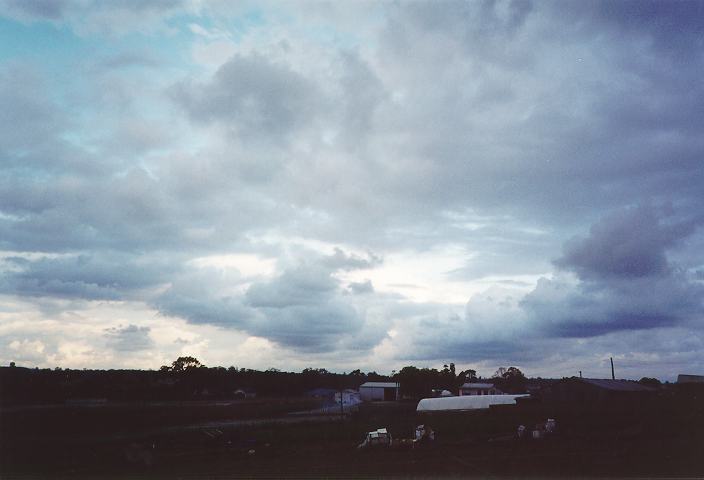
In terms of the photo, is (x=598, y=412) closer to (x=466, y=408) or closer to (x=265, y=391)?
(x=466, y=408)

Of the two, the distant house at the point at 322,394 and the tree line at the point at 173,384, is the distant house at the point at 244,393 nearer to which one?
the tree line at the point at 173,384

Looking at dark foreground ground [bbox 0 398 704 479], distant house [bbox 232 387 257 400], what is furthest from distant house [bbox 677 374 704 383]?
distant house [bbox 232 387 257 400]

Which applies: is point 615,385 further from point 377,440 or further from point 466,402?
point 377,440

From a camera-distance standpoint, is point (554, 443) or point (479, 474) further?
point (554, 443)

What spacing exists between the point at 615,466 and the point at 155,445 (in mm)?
35249

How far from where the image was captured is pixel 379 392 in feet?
432

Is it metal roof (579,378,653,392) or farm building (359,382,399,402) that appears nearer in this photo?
metal roof (579,378,653,392)

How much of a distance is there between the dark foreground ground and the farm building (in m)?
59.9

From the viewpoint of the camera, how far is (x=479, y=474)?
3077cm

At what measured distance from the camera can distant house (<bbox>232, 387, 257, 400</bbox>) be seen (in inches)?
5166

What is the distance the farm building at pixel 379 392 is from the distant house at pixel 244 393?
1070 inches

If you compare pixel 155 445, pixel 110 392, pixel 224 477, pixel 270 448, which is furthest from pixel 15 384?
pixel 224 477

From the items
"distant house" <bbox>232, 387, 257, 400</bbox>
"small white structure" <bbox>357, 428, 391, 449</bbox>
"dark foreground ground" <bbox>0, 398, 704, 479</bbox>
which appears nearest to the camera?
"dark foreground ground" <bbox>0, 398, 704, 479</bbox>

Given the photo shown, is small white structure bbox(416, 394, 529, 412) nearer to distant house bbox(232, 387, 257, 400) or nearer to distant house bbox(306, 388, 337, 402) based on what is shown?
distant house bbox(306, 388, 337, 402)
